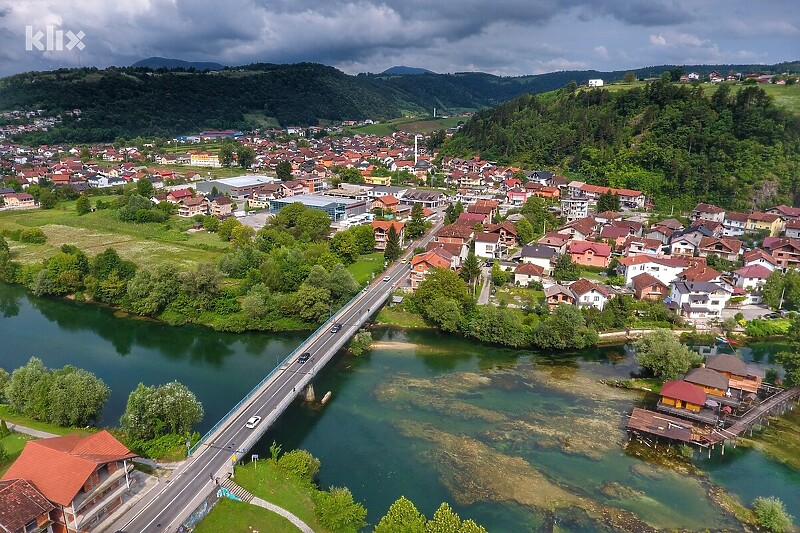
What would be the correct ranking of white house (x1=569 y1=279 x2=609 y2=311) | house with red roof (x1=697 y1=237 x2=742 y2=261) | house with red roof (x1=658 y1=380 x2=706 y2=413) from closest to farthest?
house with red roof (x1=658 y1=380 x2=706 y2=413) → white house (x1=569 y1=279 x2=609 y2=311) → house with red roof (x1=697 y1=237 x2=742 y2=261)

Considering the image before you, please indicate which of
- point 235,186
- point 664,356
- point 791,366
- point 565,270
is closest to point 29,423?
point 664,356

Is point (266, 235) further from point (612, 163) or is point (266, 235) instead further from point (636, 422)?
point (612, 163)

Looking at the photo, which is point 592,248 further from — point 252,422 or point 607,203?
point 252,422

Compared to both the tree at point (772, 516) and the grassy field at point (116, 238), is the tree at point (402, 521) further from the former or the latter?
the grassy field at point (116, 238)

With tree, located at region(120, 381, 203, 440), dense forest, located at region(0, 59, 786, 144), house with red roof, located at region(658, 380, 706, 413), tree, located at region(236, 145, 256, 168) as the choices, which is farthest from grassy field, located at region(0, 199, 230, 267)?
dense forest, located at region(0, 59, 786, 144)

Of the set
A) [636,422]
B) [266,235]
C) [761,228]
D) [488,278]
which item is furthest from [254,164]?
[636,422]

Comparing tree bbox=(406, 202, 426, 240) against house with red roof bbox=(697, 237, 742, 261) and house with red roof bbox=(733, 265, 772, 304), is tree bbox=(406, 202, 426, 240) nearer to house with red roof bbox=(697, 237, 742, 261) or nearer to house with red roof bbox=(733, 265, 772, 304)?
house with red roof bbox=(697, 237, 742, 261)

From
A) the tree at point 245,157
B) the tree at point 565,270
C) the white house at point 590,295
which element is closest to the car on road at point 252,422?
the white house at point 590,295
